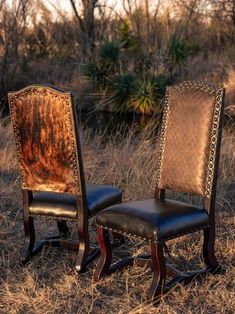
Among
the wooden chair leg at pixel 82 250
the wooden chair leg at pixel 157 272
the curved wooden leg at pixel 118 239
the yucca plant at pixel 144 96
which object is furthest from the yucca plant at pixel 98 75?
the wooden chair leg at pixel 157 272

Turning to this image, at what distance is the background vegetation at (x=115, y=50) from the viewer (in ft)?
56.2

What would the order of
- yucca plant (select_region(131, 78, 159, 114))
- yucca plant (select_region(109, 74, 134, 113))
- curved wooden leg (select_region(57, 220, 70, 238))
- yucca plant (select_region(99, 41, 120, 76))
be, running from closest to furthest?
curved wooden leg (select_region(57, 220, 70, 238)) → yucca plant (select_region(131, 78, 159, 114)) → yucca plant (select_region(109, 74, 134, 113)) → yucca plant (select_region(99, 41, 120, 76))

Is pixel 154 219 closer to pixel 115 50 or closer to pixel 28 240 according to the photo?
pixel 28 240

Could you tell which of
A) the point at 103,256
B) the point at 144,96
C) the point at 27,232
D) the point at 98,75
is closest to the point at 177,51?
the point at 144,96

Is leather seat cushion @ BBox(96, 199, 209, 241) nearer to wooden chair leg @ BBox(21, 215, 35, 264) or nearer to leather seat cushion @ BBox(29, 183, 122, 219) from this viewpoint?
leather seat cushion @ BBox(29, 183, 122, 219)

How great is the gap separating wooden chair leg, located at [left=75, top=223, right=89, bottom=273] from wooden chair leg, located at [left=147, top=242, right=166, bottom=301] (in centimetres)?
59

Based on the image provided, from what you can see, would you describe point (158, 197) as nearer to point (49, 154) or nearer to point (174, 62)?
point (49, 154)

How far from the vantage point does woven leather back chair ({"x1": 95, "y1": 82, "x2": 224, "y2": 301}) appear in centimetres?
340

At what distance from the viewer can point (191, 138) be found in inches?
149

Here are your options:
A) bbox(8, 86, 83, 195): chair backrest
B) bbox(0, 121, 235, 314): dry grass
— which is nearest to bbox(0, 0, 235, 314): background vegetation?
bbox(0, 121, 235, 314): dry grass

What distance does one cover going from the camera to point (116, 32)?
834 inches

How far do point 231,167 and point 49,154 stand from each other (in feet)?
10.5

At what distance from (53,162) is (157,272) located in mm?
995

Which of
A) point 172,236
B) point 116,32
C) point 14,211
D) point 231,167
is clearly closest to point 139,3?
point 116,32
